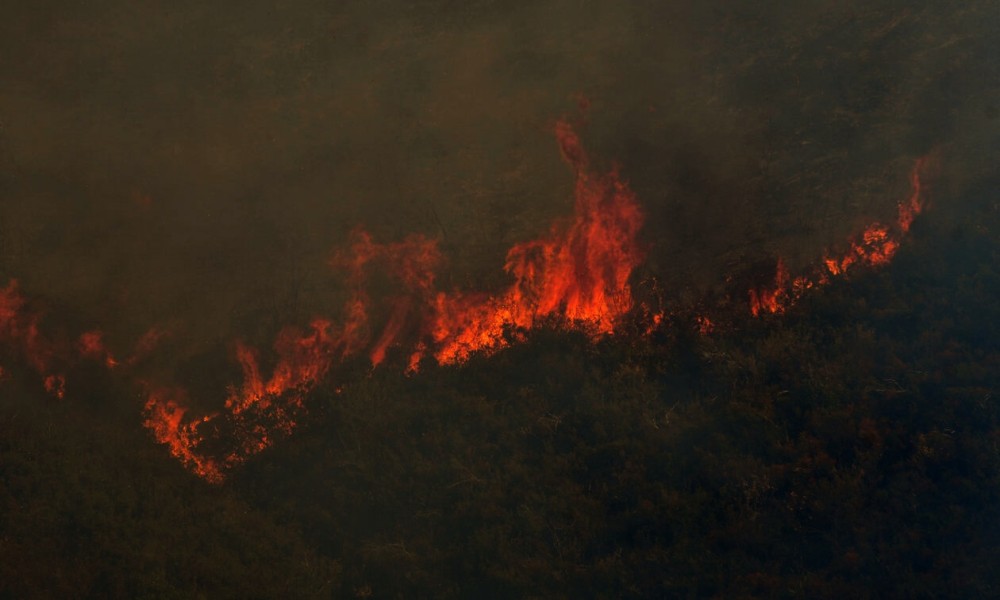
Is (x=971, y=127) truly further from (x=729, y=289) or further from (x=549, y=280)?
(x=549, y=280)

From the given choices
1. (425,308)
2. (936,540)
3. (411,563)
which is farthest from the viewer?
(425,308)

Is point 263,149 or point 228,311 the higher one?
point 263,149

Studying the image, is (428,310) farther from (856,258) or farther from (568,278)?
(856,258)

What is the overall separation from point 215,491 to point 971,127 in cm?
689

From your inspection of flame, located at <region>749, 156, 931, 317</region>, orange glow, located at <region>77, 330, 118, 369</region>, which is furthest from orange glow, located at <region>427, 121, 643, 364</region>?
orange glow, located at <region>77, 330, 118, 369</region>

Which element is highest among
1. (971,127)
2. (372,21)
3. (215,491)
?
(372,21)

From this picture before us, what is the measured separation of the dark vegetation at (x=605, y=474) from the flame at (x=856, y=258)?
0.14 meters

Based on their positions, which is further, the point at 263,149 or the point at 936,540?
the point at 263,149

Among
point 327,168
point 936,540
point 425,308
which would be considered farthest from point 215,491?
point 936,540

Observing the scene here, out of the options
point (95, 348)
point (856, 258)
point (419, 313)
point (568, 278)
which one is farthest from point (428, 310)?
point (856, 258)

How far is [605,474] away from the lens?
616cm

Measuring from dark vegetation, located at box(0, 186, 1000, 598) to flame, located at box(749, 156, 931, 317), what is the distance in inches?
5.6

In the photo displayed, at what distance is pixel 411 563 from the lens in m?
5.96

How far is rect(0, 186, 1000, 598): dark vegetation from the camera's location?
18.6ft
